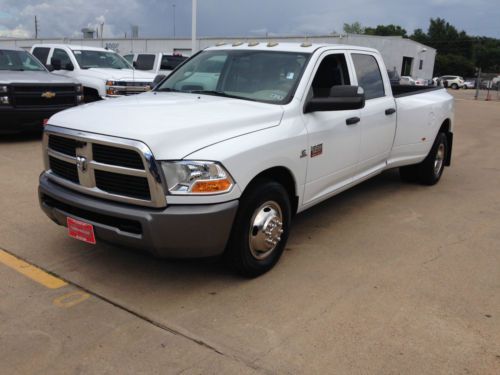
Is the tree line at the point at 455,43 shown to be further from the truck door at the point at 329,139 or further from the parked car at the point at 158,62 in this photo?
the truck door at the point at 329,139

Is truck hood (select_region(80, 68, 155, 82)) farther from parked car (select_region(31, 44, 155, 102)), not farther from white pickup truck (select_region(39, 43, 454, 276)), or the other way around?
white pickup truck (select_region(39, 43, 454, 276))

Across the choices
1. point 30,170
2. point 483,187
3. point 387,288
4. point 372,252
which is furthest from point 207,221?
point 483,187

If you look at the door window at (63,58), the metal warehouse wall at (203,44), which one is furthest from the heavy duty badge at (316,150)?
the metal warehouse wall at (203,44)

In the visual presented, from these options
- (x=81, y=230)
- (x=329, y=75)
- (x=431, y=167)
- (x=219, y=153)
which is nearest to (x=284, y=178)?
(x=219, y=153)

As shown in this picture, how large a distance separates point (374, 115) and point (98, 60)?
9.39 metres

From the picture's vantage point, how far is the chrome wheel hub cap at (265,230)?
3789 mm

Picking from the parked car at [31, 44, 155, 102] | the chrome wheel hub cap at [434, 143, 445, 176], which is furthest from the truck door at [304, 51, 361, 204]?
the parked car at [31, 44, 155, 102]

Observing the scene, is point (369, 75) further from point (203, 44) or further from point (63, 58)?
point (203, 44)

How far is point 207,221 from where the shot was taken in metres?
3.33

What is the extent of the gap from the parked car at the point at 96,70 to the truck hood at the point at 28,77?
130 cm

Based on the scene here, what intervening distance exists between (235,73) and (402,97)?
2.39 m

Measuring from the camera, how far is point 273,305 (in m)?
3.56

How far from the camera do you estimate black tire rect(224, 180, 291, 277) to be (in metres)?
3.62

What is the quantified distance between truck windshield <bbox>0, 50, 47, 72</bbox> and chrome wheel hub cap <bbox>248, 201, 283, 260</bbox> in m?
8.21
